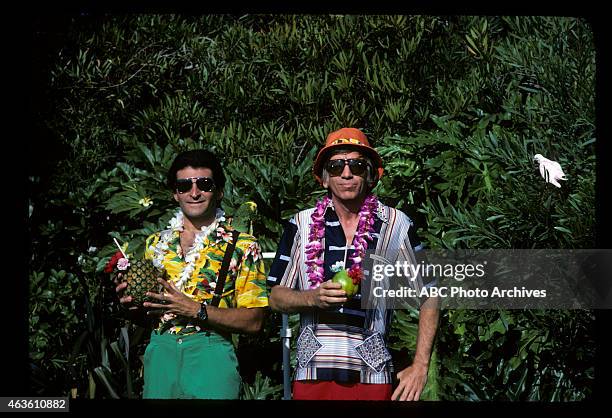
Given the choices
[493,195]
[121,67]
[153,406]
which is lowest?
[153,406]

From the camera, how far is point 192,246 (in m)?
4.66

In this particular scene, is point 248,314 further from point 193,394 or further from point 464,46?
point 464,46

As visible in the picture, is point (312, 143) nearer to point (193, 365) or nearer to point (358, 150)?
point (358, 150)

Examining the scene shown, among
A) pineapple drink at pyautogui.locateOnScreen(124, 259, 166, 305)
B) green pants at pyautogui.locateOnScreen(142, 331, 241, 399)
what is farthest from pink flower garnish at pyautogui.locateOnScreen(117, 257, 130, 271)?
green pants at pyautogui.locateOnScreen(142, 331, 241, 399)

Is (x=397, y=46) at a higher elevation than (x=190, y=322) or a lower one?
higher

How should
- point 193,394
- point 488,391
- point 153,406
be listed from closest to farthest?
point 193,394
point 153,406
point 488,391

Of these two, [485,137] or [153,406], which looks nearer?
[153,406]

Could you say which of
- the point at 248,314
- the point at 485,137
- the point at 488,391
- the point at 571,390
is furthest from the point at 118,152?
the point at 571,390

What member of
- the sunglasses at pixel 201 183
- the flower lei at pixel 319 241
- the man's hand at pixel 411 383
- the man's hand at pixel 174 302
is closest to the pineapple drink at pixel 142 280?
the man's hand at pixel 174 302

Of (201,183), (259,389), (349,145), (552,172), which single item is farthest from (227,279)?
(552,172)

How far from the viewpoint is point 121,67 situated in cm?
592

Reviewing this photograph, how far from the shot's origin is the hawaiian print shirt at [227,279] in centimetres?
455

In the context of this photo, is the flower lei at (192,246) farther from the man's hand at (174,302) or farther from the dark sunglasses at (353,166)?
the dark sunglasses at (353,166)

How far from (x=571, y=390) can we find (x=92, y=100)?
3351 mm
